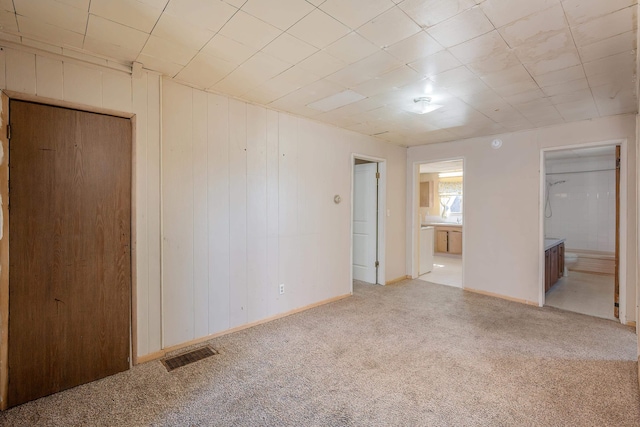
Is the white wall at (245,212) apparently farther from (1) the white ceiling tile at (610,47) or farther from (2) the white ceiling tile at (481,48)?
(1) the white ceiling tile at (610,47)

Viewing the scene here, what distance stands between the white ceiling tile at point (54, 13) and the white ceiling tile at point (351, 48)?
5.15 feet

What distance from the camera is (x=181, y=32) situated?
195cm

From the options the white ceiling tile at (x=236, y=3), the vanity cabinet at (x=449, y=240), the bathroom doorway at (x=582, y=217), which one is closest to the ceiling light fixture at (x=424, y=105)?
the white ceiling tile at (x=236, y=3)

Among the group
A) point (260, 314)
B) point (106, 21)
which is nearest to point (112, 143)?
point (106, 21)

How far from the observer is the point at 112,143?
238 centimetres

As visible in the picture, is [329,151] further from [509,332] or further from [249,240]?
[509,332]

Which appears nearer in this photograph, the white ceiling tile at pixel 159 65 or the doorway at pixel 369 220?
the white ceiling tile at pixel 159 65

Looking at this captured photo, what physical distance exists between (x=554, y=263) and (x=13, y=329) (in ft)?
21.3

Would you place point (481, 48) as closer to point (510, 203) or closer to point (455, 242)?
point (510, 203)

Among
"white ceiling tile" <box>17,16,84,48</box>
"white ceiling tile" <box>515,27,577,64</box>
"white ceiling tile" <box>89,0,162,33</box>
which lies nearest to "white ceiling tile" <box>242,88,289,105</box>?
"white ceiling tile" <box>89,0,162,33</box>

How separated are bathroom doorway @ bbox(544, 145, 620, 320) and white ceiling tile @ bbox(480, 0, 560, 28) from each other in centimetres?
430

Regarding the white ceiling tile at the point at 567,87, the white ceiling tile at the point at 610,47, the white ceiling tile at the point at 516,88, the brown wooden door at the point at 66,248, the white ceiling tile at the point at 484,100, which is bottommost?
the brown wooden door at the point at 66,248

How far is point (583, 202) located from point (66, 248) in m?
8.82

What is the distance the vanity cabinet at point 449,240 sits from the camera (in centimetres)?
780
